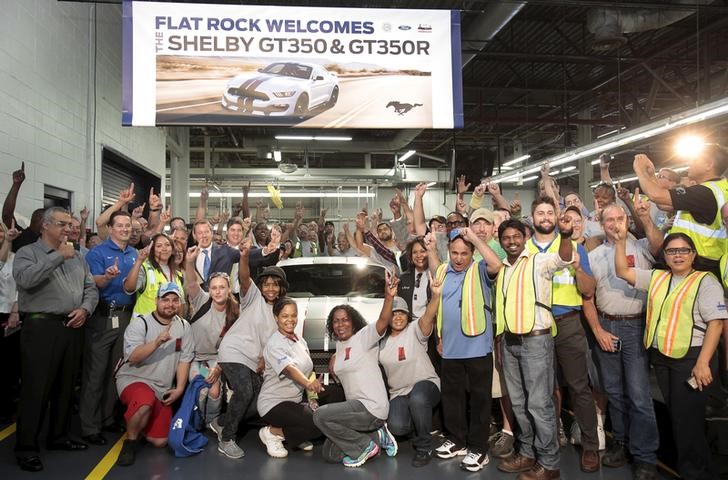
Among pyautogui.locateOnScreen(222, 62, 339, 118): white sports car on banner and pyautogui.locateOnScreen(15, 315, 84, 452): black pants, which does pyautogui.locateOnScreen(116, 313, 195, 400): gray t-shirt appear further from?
pyautogui.locateOnScreen(222, 62, 339, 118): white sports car on banner

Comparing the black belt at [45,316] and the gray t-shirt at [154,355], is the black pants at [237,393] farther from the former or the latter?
the black belt at [45,316]

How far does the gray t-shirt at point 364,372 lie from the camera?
389cm

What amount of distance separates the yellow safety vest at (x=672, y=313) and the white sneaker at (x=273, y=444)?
8.37 ft

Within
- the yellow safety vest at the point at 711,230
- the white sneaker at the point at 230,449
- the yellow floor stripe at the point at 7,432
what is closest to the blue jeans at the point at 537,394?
the yellow safety vest at the point at 711,230

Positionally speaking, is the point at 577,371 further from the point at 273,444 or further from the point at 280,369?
the point at 273,444

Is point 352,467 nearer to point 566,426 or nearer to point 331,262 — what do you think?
point 566,426

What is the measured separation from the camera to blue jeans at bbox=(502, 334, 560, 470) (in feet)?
11.0

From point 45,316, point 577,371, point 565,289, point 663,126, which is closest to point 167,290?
point 45,316

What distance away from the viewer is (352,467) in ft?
12.2

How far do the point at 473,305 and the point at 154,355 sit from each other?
2370 millimetres

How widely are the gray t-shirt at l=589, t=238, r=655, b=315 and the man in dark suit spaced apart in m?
3.06

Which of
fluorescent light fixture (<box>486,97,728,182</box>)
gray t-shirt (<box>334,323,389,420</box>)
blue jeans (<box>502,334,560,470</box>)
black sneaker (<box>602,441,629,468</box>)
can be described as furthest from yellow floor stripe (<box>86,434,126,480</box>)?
fluorescent light fixture (<box>486,97,728,182</box>)

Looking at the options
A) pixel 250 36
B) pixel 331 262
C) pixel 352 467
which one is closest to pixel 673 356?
pixel 352 467

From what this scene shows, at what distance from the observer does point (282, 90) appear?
541cm
